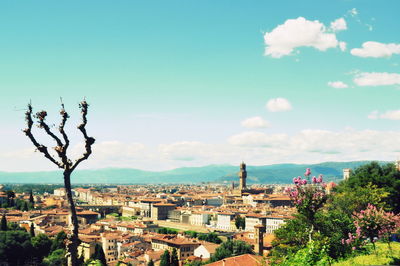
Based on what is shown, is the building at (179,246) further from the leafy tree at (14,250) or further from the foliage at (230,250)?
the leafy tree at (14,250)

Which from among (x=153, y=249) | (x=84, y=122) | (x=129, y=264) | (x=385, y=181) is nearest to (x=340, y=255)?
(x=84, y=122)

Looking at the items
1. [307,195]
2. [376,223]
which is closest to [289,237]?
[376,223]

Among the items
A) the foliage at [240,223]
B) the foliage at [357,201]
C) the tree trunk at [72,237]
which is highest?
the tree trunk at [72,237]

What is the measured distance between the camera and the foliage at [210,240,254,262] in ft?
177

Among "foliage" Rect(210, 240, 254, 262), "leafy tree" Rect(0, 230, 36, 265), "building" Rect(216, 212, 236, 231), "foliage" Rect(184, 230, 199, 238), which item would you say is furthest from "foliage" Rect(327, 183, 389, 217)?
"building" Rect(216, 212, 236, 231)

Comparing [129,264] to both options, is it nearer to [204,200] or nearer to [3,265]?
[3,265]

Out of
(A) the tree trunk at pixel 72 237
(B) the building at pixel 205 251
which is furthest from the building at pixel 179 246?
(A) the tree trunk at pixel 72 237

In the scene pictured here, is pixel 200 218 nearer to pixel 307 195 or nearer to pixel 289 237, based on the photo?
pixel 289 237

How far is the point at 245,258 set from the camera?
3838 centimetres

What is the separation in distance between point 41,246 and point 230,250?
31042 millimetres

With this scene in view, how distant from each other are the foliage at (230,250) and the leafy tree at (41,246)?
27.9m

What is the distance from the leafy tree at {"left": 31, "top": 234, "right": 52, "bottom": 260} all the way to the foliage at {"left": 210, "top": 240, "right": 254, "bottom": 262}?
27.9 metres

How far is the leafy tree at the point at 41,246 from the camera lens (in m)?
62.4

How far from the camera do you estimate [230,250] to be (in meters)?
56.9
